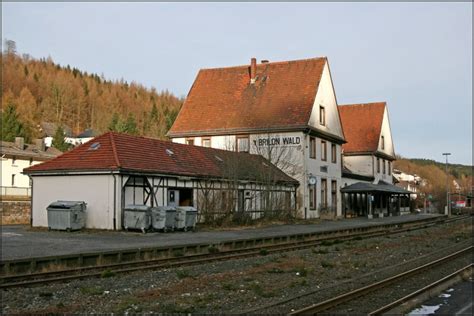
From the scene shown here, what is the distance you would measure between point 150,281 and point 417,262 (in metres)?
8.51

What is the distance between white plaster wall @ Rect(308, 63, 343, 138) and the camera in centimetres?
4472

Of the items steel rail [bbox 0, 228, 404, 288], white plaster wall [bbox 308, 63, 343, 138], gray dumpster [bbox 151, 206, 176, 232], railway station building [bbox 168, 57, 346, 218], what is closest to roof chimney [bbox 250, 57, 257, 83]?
railway station building [bbox 168, 57, 346, 218]

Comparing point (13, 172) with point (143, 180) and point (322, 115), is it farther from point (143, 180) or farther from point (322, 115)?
point (143, 180)

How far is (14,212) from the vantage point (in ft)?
135

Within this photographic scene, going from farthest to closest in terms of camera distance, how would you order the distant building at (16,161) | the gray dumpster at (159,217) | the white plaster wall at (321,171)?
the distant building at (16,161) → the white plaster wall at (321,171) → the gray dumpster at (159,217)

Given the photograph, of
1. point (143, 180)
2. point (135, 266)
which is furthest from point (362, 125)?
point (135, 266)

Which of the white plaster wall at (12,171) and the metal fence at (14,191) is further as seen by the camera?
the white plaster wall at (12,171)

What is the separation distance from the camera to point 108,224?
2642 centimetres

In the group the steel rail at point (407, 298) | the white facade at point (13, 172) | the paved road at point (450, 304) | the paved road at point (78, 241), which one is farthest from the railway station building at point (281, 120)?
the paved road at point (450, 304)

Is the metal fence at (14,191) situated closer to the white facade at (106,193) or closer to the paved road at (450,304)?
the white facade at (106,193)

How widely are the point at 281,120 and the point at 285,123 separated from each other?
0.62m

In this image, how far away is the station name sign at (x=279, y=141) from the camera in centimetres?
4275

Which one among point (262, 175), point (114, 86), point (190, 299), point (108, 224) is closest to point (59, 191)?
point (108, 224)

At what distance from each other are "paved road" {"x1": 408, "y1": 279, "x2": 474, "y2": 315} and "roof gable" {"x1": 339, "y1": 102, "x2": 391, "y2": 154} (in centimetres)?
4777
